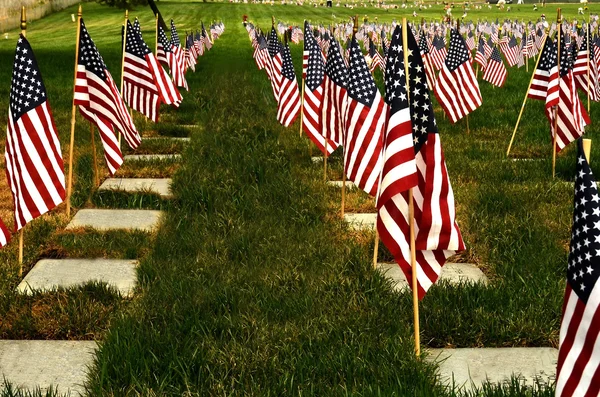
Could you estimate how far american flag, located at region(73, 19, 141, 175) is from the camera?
22.6 feet

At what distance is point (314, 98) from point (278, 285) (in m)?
4.03

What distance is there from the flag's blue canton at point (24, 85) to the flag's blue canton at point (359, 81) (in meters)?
2.22

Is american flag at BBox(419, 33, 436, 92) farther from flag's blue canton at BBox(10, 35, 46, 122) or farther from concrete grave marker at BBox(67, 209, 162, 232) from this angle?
flag's blue canton at BBox(10, 35, 46, 122)

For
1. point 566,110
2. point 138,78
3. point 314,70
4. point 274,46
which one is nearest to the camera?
point 566,110

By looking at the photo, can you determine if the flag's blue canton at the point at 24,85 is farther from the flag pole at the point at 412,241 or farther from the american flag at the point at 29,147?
the flag pole at the point at 412,241

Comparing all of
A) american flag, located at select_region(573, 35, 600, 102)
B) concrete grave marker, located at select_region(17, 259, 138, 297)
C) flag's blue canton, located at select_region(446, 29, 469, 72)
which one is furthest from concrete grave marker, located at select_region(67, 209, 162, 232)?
american flag, located at select_region(573, 35, 600, 102)

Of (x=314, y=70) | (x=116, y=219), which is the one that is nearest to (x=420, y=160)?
(x=116, y=219)

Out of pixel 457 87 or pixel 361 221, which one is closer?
pixel 361 221

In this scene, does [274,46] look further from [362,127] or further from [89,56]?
[362,127]

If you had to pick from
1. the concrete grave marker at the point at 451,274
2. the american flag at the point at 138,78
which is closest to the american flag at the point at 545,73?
the concrete grave marker at the point at 451,274

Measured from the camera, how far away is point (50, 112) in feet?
18.0

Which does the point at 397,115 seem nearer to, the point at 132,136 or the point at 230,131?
the point at 132,136

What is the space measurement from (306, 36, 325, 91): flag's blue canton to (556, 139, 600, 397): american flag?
20.2 feet

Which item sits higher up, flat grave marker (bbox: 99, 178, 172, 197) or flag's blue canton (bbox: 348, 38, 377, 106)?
flag's blue canton (bbox: 348, 38, 377, 106)
